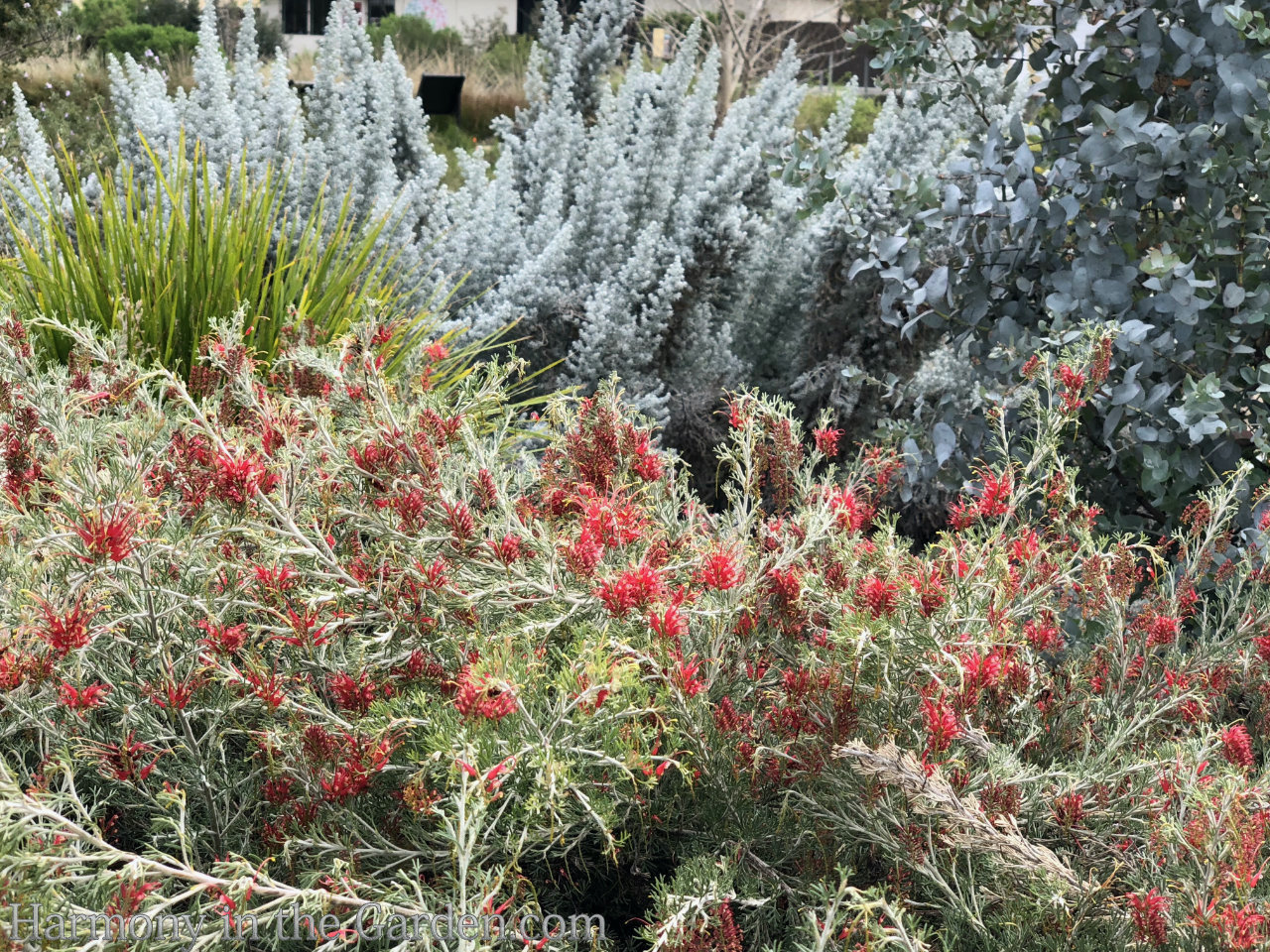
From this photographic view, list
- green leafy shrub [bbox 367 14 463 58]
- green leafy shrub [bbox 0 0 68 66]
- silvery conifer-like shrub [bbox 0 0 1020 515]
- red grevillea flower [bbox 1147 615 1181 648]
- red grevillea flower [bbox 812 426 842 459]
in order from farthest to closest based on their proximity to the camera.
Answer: green leafy shrub [bbox 367 14 463 58]
green leafy shrub [bbox 0 0 68 66]
silvery conifer-like shrub [bbox 0 0 1020 515]
red grevillea flower [bbox 812 426 842 459]
red grevillea flower [bbox 1147 615 1181 648]

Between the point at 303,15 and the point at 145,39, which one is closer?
the point at 145,39

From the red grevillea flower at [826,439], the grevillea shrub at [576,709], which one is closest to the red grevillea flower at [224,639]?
the grevillea shrub at [576,709]

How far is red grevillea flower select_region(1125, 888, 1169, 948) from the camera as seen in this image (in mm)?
964

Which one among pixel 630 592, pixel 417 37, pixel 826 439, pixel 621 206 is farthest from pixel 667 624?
pixel 417 37

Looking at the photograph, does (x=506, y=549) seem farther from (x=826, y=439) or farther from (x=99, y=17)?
(x=99, y=17)

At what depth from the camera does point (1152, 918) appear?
0.96m

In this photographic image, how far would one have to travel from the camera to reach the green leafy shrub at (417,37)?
19.2 metres

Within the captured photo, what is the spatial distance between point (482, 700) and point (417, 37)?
69.9 ft

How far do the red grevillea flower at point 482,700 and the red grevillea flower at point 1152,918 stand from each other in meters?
0.59

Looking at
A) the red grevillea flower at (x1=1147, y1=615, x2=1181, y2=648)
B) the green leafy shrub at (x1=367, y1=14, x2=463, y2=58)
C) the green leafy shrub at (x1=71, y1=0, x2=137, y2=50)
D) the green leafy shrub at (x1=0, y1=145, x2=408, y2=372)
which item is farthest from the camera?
the green leafy shrub at (x1=367, y1=14, x2=463, y2=58)

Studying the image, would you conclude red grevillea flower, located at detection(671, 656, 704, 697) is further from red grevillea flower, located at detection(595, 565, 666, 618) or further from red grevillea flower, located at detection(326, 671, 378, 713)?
red grevillea flower, located at detection(326, 671, 378, 713)

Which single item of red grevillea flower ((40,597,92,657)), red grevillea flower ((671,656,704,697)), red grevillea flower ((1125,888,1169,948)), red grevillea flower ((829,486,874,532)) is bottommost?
red grevillea flower ((1125,888,1169,948))

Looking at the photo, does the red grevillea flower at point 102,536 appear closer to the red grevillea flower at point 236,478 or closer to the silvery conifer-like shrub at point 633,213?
the red grevillea flower at point 236,478

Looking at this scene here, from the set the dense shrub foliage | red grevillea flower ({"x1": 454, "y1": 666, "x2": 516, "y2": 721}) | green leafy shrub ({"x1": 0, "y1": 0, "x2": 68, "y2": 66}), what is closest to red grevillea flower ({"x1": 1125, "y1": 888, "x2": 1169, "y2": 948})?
red grevillea flower ({"x1": 454, "y1": 666, "x2": 516, "y2": 721})
